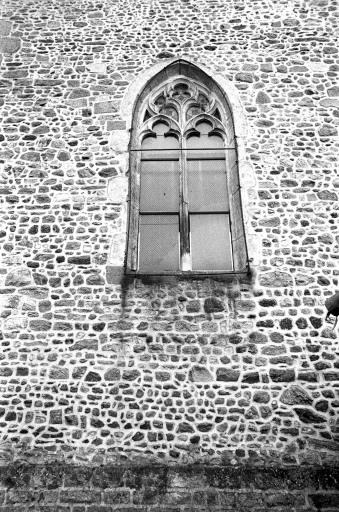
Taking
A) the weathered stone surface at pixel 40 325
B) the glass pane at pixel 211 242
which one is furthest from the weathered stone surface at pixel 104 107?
the weathered stone surface at pixel 40 325

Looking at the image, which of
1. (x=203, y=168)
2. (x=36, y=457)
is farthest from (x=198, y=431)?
(x=203, y=168)

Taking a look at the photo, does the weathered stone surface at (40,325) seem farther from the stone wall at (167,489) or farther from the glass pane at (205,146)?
the glass pane at (205,146)

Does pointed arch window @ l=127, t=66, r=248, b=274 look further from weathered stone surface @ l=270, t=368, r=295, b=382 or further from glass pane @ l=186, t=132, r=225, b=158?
weathered stone surface @ l=270, t=368, r=295, b=382

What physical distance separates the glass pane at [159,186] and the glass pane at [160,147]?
10 cm

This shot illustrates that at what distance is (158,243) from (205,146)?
1.63m

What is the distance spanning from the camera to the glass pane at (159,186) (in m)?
6.31

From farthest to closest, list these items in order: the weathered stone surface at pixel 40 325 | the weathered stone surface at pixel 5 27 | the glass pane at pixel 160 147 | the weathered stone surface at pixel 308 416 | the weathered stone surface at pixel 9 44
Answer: the weathered stone surface at pixel 5 27 → the weathered stone surface at pixel 9 44 → the glass pane at pixel 160 147 → the weathered stone surface at pixel 40 325 → the weathered stone surface at pixel 308 416

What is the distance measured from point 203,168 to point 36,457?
3.99 meters

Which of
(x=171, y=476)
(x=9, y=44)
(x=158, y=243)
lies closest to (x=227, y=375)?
(x=171, y=476)

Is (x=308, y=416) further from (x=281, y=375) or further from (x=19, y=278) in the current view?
(x=19, y=278)

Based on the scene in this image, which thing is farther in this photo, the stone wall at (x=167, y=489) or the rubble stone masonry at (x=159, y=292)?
the rubble stone masonry at (x=159, y=292)

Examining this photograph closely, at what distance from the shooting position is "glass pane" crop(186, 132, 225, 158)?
21.8 ft

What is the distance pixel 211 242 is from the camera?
6059mm

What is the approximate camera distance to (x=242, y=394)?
4934mm
